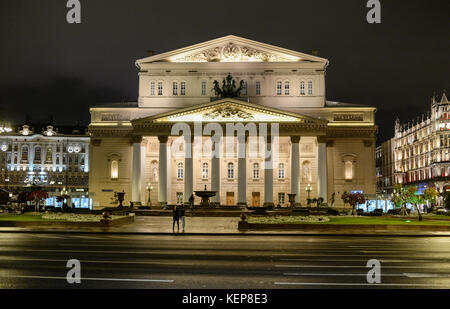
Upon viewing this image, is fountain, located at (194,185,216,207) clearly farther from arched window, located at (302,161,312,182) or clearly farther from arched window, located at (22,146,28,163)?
arched window, located at (22,146,28,163)

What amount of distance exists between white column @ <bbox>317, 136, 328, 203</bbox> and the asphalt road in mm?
47845

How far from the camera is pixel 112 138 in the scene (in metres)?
76.4

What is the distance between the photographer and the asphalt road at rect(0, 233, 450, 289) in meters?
12.7

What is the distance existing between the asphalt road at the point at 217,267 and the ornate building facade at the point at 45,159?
112864 millimetres

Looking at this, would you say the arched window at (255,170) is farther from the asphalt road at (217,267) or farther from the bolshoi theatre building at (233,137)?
the asphalt road at (217,267)

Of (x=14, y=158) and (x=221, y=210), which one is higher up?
(x=14, y=158)

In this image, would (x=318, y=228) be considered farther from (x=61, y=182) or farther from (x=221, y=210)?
(x=61, y=182)

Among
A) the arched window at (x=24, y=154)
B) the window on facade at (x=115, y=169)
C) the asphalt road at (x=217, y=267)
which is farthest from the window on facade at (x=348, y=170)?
the arched window at (x=24, y=154)

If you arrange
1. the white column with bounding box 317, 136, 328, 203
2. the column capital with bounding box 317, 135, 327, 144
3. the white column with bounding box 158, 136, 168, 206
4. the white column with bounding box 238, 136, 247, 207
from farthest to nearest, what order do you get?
the white column with bounding box 317, 136, 328, 203 < the column capital with bounding box 317, 135, 327, 144 < the white column with bounding box 158, 136, 168, 206 < the white column with bounding box 238, 136, 247, 207

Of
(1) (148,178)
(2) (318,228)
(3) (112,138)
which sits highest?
(3) (112,138)

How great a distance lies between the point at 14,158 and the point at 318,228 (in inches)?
4405

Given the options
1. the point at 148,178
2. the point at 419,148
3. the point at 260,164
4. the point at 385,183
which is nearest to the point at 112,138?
the point at 148,178

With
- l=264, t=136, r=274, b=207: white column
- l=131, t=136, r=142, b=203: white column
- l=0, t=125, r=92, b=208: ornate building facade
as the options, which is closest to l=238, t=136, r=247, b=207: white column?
l=264, t=136, r=274, b=207: white column

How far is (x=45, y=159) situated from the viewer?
131750 millimetres
